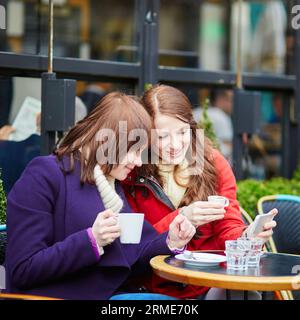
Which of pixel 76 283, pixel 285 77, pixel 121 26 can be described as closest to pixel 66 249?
pixel 76 283

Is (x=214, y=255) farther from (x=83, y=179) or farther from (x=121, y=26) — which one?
(x=121, y=26)

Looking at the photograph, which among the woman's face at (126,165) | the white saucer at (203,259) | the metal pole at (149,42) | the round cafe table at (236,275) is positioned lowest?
the round cafe table at (236,275)

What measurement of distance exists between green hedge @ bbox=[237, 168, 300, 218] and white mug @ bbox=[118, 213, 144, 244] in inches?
63.2

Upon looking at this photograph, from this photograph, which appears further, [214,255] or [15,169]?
[15,169]

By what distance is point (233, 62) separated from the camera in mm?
7695

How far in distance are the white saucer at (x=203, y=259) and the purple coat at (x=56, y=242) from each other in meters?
0.24

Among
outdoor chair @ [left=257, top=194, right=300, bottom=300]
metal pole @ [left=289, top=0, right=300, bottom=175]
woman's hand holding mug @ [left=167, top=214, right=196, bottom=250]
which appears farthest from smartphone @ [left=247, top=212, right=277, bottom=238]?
metal pole @ [left=289, top=0, right=300, bottom=175]

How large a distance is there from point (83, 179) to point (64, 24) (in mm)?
5039

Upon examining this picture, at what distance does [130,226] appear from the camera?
114 inches

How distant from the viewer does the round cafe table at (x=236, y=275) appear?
2730 millimetres

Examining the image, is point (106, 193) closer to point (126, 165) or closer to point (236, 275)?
point (126, 165)

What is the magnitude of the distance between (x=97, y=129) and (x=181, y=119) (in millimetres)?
521

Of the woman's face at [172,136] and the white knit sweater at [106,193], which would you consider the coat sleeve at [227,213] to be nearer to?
the woman's face at [172,136]

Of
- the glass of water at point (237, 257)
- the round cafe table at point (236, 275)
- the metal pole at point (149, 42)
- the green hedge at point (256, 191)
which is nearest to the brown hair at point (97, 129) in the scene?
the round cafe table at point (236, 275)
